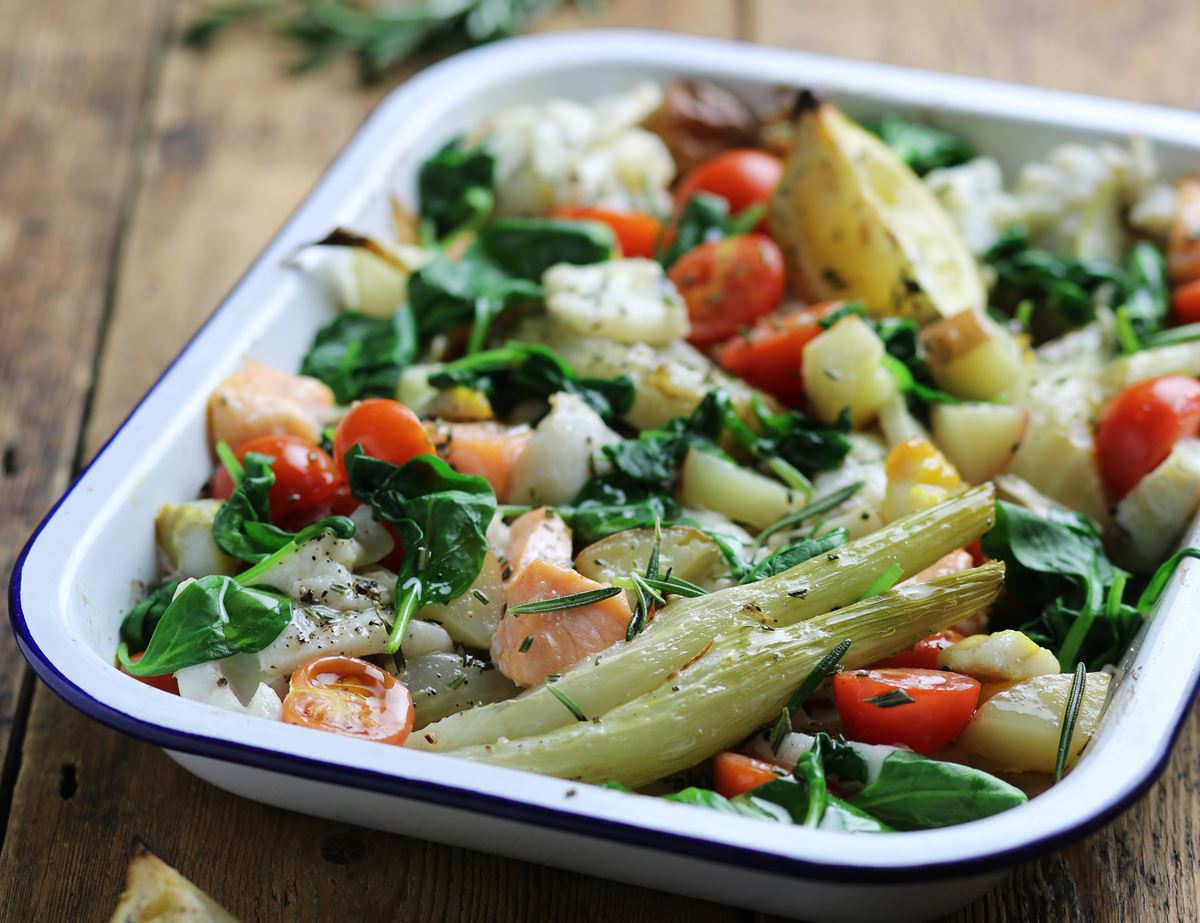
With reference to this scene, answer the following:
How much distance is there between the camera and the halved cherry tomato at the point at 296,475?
2652 millimetres

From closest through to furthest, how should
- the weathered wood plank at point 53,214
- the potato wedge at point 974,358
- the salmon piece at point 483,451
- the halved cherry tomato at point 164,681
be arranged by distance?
the halved cherry tomato at point 164,681, the salmon piece at point 483,451, the potato wedge at point 974,358, the weathered wood plank at point 53,214

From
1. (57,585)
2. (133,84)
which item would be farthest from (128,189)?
(57,585)

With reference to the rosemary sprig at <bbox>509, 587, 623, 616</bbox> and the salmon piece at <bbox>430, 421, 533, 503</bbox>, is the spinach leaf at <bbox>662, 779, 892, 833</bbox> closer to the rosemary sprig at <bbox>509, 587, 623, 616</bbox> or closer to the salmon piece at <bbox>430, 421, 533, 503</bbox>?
the rosemary sprig at <bbox>509, 587, 623, 616</bbox>

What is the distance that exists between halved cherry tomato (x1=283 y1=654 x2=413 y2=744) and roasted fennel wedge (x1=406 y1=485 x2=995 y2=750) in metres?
0.06

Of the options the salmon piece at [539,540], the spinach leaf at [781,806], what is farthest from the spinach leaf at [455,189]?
the spinach leaf at [781,806]

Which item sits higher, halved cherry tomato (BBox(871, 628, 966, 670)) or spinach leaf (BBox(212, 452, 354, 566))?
halved cherry tomato (BBox(871, 628, 966, 670))

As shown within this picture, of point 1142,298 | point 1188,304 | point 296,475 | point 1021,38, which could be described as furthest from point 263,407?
point 1021,38

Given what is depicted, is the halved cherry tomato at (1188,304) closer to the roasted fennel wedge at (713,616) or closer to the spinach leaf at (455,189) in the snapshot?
the roasted fennel wedge at (713,616)

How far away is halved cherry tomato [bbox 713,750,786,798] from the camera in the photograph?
83.9 inches

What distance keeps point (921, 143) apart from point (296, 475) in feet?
6.58

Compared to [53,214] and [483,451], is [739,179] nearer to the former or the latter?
[483,451]

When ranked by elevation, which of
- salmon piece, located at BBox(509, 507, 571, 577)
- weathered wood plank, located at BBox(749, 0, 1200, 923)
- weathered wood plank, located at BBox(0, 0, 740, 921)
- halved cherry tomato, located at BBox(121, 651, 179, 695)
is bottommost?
weathered wood plank, located at BBox(0, 0, 740, 921)

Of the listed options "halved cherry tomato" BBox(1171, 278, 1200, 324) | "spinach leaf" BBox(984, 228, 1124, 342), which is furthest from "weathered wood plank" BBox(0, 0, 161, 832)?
"halved cherry tomato" BBox(1171, 278, 1200, 324)

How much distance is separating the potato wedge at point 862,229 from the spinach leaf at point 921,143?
272 millimetres
